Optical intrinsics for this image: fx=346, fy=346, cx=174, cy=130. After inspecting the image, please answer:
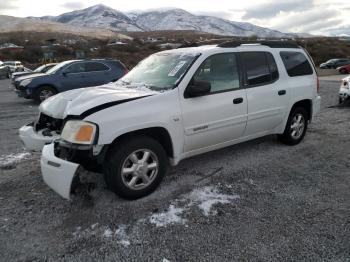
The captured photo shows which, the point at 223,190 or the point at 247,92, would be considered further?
the point at 247,92

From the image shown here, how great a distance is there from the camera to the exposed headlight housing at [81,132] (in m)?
3.54

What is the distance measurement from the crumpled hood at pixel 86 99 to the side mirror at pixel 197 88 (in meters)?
0.41

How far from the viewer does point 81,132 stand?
11.8 ft

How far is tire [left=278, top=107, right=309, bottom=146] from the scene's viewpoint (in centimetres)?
577

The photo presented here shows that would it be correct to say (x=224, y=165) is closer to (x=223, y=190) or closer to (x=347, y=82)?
(x=223, y=190)

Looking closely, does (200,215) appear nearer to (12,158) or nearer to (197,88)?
(197,88)

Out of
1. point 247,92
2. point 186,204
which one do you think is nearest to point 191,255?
point 186,204

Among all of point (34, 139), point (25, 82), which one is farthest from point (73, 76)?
point (34, 139)

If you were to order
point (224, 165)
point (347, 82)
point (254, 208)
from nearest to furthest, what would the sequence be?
point (254, 208) → point (224, 165) → point (347, 82)

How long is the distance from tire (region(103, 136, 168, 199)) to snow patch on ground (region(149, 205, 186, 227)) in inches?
16.6

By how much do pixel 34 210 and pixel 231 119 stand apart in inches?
106

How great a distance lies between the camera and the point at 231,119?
4699mm

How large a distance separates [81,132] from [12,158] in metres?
2.67

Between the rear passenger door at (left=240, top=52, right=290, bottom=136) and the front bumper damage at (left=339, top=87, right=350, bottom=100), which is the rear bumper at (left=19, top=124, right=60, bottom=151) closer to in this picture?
the rear passenger door at (left=240, top=52, right=290, bottom=136)
